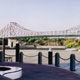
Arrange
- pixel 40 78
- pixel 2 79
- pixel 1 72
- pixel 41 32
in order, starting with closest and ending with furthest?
1. pixel 2 79
2. pixel 1 72
3. pixel 40 78
4. pixel 41 32

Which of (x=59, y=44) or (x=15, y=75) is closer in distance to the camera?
(x=15, y=75)

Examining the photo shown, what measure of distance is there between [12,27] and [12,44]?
4.70 m

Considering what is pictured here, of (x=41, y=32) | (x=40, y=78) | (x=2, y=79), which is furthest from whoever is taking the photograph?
(x=41, y=32)

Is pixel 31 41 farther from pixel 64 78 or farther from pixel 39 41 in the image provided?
pixel 64 78

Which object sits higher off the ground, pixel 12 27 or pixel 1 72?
pixel 12 27

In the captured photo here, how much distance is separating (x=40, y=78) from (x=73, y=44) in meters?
46.5

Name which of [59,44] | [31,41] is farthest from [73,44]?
[31,41]

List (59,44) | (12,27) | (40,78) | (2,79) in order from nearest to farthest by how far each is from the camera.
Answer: (2,79)
(40,78)
(12,27)
(59,44)

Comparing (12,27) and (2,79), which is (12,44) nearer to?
(12,27)

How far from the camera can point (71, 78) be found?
5.37m

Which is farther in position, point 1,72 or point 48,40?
point 48,40

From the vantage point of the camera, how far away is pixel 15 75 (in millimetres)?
4918

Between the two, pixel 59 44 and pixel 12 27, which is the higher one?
pixel 12 27

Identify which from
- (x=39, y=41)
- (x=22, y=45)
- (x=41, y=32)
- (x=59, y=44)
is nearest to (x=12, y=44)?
(x=22, y=45)
